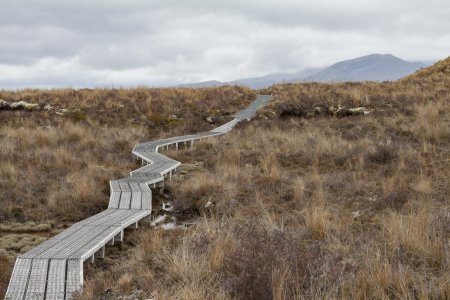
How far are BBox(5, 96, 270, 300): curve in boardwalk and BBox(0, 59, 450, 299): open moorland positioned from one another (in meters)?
→ 0.27

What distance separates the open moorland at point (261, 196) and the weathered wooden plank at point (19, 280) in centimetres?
34

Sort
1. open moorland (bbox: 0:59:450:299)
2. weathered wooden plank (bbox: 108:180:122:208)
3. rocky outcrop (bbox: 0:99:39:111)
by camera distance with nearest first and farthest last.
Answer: open moorland (bbox: 0:59:450:299), weathered wooden plank (bbox: 108:180:122:208), rocky outcrop (bbox: 0:99:39:111)

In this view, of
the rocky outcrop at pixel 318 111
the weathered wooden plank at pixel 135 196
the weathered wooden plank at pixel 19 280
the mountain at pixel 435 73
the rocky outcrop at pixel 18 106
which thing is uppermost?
the mountain at pixel 435 73

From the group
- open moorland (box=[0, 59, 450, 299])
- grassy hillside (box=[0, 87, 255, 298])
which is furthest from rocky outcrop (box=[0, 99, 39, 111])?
open moorland (box=[0, 59, 450, 299])

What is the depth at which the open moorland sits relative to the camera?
367 centimetres

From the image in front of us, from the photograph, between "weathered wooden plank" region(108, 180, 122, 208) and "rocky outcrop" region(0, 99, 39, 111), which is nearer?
"weathered wooden plank" region(108, 180, 122, 208)

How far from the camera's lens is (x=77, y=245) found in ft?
16.9

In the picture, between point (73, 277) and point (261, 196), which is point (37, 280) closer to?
point (73, 277)

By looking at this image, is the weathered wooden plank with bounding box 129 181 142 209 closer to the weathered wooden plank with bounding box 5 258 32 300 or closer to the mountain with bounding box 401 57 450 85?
the weathered wooden plank with bounding box 5 258 32 300

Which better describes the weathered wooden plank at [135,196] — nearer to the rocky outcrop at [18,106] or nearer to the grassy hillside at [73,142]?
the grassy hillside at [73,142]

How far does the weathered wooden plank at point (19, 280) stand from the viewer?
3.94 metres

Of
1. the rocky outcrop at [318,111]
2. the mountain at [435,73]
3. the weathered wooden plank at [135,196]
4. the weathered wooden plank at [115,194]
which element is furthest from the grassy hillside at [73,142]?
the mountain at [435,73]

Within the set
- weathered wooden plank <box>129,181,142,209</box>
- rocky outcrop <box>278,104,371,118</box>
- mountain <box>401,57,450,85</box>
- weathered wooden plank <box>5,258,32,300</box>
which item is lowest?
weathered wooden plank <box>129,181,142,209</box>

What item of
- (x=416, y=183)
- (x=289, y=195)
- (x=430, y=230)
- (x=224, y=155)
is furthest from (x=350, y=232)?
(x=224, y=155)
